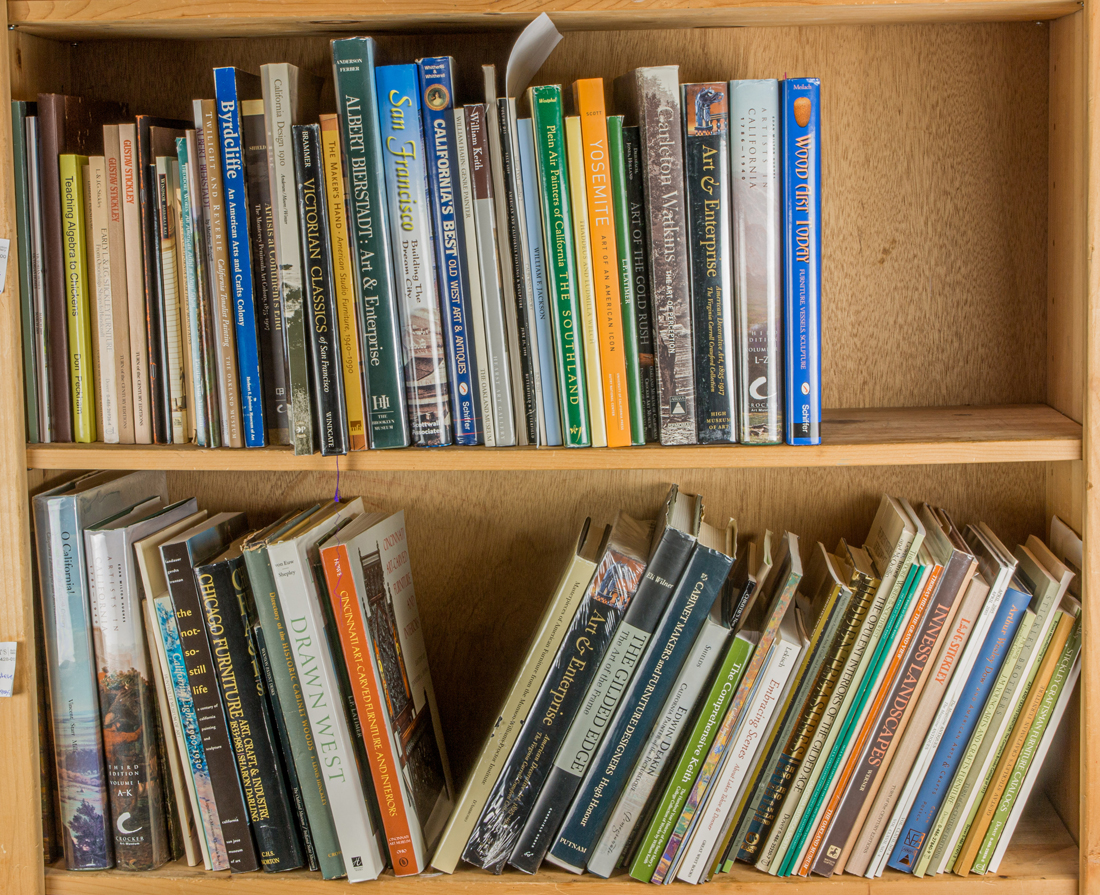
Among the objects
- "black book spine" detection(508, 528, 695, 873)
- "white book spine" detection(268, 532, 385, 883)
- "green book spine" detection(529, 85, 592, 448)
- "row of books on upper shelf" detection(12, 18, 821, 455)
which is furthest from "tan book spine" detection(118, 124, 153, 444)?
"black book spine" detection(508, 528, 695, 873)

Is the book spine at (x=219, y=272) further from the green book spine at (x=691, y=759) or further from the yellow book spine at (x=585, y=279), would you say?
the green book spine at (x=691, y=759)

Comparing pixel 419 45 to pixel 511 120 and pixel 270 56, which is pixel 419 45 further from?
pixel 511 120

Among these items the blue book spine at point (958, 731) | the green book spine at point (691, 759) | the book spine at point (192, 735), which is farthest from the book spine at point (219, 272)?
the blue book spine at point (958, 731)

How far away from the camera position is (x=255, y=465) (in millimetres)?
877

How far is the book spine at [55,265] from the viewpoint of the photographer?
87 centimetres

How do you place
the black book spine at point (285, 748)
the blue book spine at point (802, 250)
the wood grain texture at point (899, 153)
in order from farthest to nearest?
the wood grain texture at point (899, 153)
the black book spine at point (285, 748)
the blue book spine at point (802, 250)

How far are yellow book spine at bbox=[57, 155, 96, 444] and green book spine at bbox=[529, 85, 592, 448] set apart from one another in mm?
489

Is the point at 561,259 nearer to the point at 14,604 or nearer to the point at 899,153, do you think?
the point at 899,153

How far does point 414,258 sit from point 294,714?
0.50 m

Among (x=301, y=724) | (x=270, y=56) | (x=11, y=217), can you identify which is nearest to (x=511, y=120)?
(x=270, y=56)

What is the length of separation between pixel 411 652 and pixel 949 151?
35.2 inches

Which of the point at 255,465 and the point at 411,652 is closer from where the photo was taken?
the point at 255,465

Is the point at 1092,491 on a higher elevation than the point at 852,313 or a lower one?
lower

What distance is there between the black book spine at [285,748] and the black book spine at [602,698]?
230mm
